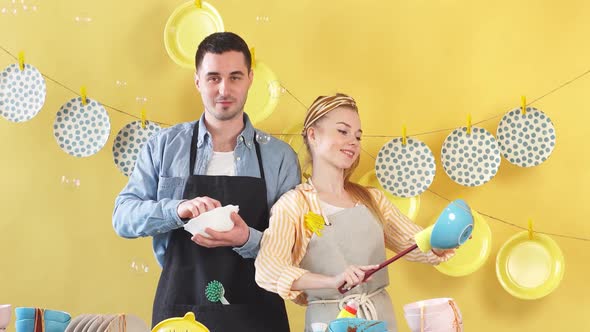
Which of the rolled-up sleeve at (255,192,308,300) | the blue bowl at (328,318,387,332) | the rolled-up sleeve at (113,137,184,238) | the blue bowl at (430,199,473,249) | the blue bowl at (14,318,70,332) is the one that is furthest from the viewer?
the rolled-up sleeve at (113,137,184,238)

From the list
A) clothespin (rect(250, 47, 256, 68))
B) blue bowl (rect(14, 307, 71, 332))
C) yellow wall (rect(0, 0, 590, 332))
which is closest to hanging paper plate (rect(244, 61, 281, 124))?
clothespin (rect(250, 47, 256, 68))

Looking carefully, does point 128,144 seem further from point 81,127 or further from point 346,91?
point 346,91

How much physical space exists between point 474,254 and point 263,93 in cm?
82

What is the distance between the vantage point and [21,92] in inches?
106

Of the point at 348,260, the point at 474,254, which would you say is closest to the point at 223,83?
the point at 348,260

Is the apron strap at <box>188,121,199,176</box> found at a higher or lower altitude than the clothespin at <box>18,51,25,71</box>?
lower

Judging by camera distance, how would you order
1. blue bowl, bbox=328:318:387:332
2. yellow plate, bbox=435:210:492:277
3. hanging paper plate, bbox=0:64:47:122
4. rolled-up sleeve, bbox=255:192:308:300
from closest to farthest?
1. blue bowl, bbox=328:318:387:332
2. rolled-up sleeve, bbox=255:192:308:300
3. hanging paper plate, bbox=0:64:47:122
4. yellow plate, bbox=435:210:492:277

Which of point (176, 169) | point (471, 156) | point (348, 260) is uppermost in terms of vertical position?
point (471, 156)

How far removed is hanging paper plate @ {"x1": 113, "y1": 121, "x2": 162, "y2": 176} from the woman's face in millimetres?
731

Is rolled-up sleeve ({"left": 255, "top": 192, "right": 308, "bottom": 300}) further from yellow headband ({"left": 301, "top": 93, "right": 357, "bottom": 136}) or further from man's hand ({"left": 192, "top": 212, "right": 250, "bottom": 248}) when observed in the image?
yellow headband ({"left": 301, "top": 93, "right": 357, "bottom": 136})

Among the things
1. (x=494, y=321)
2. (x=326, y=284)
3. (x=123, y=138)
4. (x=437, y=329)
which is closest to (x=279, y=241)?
(x=326, y=284)

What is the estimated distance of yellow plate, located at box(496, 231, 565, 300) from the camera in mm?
2781

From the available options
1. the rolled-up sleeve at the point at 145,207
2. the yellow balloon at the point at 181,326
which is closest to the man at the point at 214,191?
the rolled-up sleeve at the point at 145,207

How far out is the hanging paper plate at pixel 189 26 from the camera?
8.96 feet
